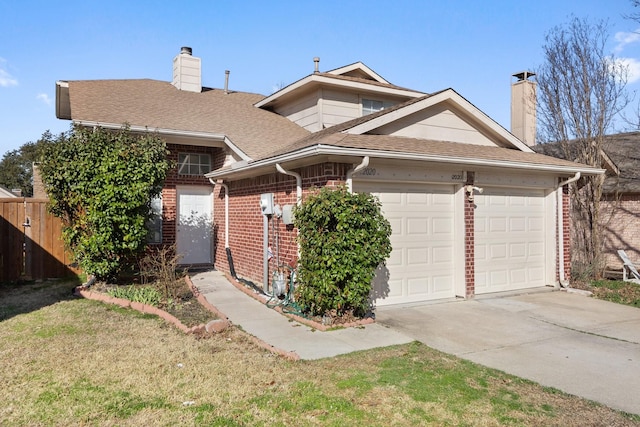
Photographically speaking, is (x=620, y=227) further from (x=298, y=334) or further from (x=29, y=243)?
(x=29, y=243)

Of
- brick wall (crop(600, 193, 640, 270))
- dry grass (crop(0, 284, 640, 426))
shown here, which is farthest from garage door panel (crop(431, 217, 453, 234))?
brick wall (crop(600, 193, 640, 270))

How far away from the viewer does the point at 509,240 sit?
9969 millimetres

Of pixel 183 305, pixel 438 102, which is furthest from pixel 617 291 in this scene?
pixel 183 305

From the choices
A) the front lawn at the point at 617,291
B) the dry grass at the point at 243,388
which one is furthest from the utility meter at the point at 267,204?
the front lawn at the point at 617,291

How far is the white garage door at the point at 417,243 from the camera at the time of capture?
27.5 ft

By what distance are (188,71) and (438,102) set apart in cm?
942

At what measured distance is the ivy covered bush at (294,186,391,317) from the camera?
6.80m

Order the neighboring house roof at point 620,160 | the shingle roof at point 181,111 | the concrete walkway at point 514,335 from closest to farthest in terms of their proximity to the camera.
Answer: the concrete walkway at point 514,335
the shingle roof at point 181,111
the neighboring house roof at point 620,160

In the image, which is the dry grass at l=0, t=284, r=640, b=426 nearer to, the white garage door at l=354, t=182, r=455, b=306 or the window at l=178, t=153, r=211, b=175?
the white garage door at l=354, t=182, r=455, b=306

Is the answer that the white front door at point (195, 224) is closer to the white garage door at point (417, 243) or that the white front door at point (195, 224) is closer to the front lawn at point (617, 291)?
the white garage door at point (417, 243)

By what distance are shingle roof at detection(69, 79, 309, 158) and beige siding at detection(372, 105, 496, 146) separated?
3.20m

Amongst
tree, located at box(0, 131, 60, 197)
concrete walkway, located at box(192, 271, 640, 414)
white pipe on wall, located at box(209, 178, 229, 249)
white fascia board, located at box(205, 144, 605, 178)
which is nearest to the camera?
concrete walkway, located at box(192, 271, 640, 414)

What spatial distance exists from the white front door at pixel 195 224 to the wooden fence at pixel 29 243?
278 cm

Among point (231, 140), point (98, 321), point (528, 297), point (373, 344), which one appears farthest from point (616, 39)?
point (98, 321)
